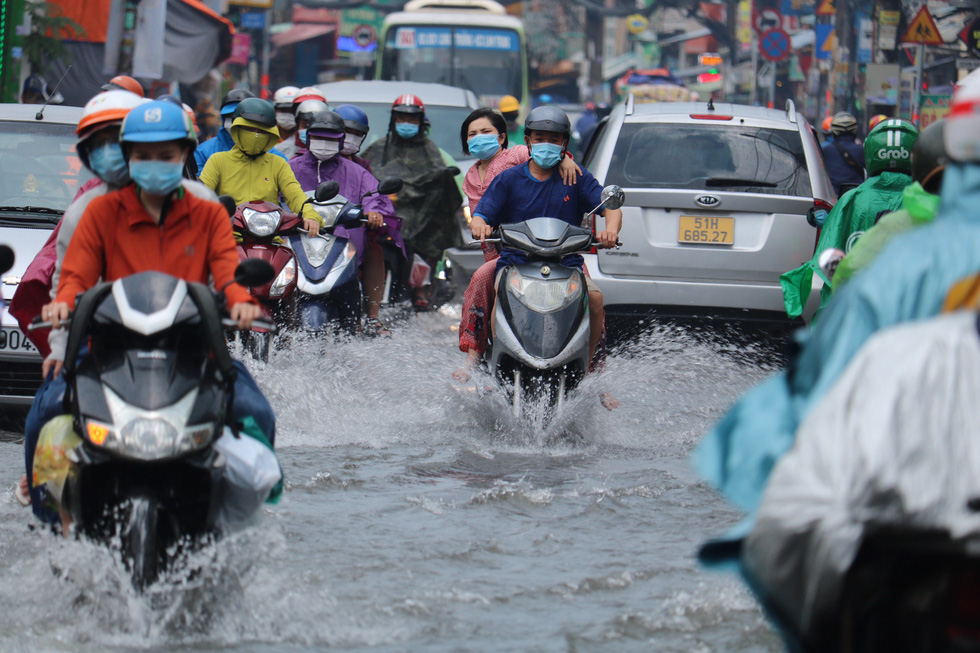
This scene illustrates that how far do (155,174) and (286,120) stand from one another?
6993mm

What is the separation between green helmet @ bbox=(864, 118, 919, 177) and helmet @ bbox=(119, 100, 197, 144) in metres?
4.06

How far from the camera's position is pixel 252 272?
153 inches

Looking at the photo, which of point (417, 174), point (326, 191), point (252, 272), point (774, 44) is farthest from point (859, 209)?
point (774, 44)

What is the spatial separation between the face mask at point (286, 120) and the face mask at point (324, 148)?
1.61 meters

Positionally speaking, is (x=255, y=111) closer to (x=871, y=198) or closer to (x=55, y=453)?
(x=871, y=198)

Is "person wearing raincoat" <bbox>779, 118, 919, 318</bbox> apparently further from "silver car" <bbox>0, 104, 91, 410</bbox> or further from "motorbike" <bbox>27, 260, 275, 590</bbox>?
"silver car" <bbox>0, 104, 91, 410</bbox>

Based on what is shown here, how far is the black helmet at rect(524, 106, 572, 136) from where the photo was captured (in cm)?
708

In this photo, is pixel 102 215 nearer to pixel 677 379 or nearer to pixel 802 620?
pixel 802 620

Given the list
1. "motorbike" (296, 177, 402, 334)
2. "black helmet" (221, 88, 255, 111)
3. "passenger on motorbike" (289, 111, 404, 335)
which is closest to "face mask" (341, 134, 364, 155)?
"passenger on motorbike" (289, 111, 404, 335)

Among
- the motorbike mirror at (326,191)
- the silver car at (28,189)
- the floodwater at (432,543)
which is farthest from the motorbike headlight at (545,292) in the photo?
the silver car at (28,189)

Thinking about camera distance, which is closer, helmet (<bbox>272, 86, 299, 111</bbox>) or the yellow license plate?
the yellow license plate

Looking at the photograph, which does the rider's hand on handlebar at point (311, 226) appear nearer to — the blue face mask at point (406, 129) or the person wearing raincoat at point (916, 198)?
the blue face mask at point (406, 129)

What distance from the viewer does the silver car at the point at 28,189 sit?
22.5 ft

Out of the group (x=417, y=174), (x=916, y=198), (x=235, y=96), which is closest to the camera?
(x=916, y=198)
